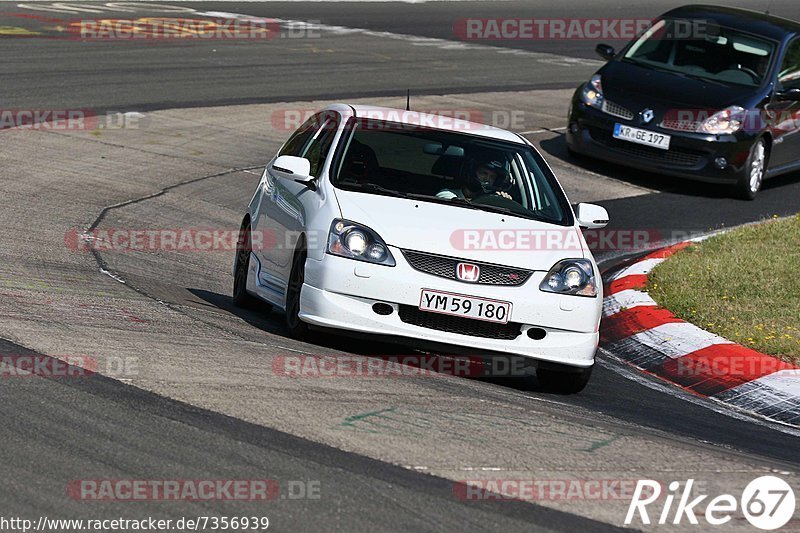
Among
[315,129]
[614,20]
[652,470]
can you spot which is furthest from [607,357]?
[614,20]

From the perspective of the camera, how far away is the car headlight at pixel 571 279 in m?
8.09

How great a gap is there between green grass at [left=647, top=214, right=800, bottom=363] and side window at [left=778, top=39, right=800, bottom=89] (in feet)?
14.1

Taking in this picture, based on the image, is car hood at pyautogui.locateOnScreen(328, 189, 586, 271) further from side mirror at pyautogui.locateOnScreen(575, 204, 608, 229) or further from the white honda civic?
side mirror at pyautogui.locateOnScreen(575, 204, 608, 229)

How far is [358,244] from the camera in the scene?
7.94 meters

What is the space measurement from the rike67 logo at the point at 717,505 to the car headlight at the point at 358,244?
2.44 m

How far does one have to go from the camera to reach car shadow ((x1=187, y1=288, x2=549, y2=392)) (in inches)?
325

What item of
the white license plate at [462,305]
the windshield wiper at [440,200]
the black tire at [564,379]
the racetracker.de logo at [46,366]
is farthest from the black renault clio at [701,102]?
the racetracker.de logo at [46,366]

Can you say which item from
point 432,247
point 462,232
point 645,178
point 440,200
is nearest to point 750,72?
point 645,178

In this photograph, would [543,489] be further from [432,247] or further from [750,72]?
[750,72]

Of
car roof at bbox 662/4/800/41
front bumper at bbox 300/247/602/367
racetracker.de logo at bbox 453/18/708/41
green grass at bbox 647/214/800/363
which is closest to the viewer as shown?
front bumper at bbox 300/247/602/367

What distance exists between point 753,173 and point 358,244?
31.1 feet

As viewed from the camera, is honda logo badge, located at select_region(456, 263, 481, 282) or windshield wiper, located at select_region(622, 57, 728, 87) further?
windshield wiper, located at select_region(622, 57, 728, 87)

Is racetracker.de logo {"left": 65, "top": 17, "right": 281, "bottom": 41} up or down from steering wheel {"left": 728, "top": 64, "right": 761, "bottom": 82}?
down

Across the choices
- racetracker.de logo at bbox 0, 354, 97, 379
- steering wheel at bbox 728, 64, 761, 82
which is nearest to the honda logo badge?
racetracker.de logo at bbox 0, 354, 97, 379
